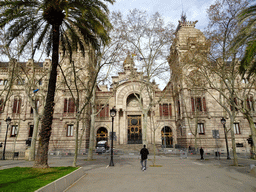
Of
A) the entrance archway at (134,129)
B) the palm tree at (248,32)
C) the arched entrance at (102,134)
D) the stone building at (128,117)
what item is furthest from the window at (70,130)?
the palm tree at (248,32)

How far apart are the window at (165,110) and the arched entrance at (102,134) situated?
11822 millimetres

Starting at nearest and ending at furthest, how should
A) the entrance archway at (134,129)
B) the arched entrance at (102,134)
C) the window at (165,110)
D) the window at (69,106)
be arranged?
the window at (69,106) < the entrance archway at (134,129) < the arched entrance at (102,134) < the window at (165,110)

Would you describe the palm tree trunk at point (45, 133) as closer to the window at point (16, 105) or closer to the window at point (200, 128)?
the window at point (200, 128)

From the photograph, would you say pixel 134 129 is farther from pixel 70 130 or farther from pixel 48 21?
pixel 48 21

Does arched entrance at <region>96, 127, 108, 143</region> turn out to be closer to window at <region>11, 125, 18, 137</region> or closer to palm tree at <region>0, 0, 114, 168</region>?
window at <region>11, 125, 18, 137</region>

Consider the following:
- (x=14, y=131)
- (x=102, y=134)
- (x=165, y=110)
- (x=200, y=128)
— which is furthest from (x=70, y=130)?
(x=200, y=128)

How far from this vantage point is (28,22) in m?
11.1

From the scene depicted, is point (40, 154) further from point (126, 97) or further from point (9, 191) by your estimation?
point (126, 97)

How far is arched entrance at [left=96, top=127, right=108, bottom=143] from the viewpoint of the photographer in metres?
34.8

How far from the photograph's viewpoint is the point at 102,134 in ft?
115

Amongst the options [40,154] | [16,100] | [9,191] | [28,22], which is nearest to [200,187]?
[9,191]

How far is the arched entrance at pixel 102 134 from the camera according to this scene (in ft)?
114

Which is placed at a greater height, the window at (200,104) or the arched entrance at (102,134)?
the window at (200,104)

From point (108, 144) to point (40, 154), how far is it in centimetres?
2504
